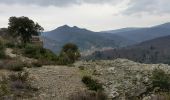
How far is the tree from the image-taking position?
5478cm

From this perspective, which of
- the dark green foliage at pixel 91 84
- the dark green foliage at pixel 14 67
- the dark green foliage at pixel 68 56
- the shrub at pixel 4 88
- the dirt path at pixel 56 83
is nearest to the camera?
the shrub at pixel 4 88

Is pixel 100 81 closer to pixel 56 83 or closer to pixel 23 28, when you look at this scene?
pixel 56 83

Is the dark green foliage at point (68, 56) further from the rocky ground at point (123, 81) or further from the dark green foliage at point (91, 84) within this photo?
the dark green foliage at point (91, 84)

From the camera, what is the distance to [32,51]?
38.1 m

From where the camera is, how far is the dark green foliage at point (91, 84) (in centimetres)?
1906

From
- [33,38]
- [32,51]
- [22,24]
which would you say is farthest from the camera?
[33,38]

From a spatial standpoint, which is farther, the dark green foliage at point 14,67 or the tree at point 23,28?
the tree at point 23,28

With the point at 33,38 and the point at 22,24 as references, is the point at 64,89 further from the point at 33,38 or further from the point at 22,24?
the point at 33,38

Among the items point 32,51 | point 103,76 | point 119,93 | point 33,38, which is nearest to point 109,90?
point 119,93

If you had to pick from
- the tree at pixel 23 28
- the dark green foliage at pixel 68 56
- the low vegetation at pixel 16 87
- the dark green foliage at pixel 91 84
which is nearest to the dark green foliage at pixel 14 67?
the low vegetation at pixel 16 87

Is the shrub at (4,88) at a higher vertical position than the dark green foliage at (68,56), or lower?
lower

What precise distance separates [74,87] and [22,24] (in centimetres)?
3699

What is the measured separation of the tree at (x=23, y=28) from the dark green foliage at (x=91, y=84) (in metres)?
34.8

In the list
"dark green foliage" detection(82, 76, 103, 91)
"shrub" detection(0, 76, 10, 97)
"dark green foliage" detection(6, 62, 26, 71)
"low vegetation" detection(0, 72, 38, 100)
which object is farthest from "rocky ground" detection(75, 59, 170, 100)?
"shrub" detection(0, 76, 10, 97)
